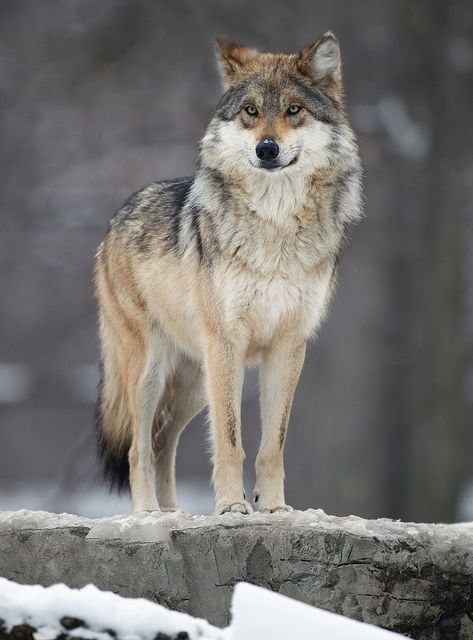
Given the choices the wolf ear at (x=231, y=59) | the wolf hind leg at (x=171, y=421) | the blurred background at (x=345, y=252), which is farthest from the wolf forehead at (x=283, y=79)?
the blurred background at (x=345, y=252)

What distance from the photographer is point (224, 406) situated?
17.5 ft

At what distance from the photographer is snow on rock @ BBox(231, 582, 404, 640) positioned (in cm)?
284

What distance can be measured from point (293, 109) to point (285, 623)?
2.92 m

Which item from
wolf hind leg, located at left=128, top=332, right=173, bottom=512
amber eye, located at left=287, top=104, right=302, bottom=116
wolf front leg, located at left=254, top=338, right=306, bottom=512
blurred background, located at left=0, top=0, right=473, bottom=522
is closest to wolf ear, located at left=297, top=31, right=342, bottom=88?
amber eye, located at left=287, top=104, right=302, bottom=116

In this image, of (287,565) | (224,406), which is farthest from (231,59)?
(287,565)

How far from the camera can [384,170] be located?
1087 cm

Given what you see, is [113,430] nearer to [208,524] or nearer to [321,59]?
[208,524]

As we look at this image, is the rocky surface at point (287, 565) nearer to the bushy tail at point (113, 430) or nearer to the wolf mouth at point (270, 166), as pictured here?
the wolf mouth at point (270, 166)

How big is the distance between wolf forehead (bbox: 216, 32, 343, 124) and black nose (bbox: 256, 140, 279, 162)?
0.55 feet

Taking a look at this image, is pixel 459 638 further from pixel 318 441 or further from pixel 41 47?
pixel 41 47

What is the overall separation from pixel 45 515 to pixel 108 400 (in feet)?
5.00

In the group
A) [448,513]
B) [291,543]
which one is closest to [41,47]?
[448,513]

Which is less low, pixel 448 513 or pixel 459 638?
pixel 448 513

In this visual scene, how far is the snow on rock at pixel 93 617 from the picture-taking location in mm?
2947
